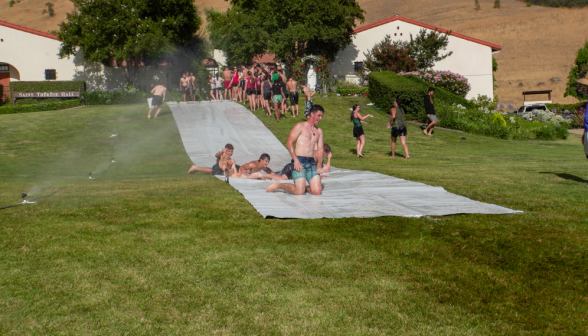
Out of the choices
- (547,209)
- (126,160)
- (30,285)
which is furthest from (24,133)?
(547,209)

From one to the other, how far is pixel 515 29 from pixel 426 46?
207 ft

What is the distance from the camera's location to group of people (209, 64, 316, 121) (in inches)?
900

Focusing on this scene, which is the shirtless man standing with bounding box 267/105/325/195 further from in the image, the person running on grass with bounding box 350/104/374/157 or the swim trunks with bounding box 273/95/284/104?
the swim trunks with bounding box 273/95/284/104

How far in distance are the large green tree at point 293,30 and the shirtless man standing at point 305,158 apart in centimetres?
3130

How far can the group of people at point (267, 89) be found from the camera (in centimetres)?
2286

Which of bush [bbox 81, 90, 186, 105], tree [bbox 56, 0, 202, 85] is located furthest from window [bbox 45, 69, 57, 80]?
bush [bbox 81, 90, 186, 105]

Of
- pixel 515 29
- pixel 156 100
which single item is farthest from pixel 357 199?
pixel 515 29

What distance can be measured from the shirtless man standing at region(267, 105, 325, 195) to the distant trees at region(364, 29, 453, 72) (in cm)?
3070

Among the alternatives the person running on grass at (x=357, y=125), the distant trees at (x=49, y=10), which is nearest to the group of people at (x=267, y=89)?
the person running on grass at (x=357, y=125)

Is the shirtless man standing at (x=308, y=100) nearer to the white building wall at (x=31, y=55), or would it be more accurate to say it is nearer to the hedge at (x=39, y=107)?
the hedge at (x=39, y=107)

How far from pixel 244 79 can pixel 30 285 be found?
942 inches

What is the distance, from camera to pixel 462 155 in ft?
61.4

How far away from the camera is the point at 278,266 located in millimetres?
5391

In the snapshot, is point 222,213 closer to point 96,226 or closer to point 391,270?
point 96,226
